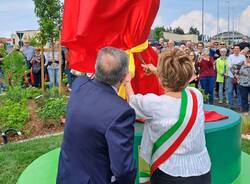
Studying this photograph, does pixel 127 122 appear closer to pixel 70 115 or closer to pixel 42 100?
pixel 70 115

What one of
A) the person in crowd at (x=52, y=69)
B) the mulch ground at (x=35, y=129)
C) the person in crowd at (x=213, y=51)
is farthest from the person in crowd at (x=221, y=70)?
the mulch ground at (x=35, y=129)

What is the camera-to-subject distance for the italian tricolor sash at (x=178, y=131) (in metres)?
2.36

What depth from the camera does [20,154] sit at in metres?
5.54

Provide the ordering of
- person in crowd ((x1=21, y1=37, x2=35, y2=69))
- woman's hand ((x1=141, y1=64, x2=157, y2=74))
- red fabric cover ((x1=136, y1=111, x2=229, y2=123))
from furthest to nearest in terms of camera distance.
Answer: person in crowd ((x1=21, y1=37, x2=35, y2=69)) < red fabric cover ((x1=136, y1=111, x2=229, y2=123)) < woman's hand ((x1=141, y1=64, x2=157, y2=74))

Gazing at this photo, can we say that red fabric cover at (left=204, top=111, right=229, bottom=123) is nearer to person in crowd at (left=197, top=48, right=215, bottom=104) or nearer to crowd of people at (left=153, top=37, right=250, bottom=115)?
crowd of people at (left=153, top=37, right=250, bottom=115)

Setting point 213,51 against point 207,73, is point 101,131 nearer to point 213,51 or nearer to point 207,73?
point 207,73

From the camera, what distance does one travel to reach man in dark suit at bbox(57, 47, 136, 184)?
2098 mm

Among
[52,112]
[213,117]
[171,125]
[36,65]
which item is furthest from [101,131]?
[36,65]

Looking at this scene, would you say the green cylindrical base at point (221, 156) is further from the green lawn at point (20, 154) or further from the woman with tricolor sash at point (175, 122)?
the green lawn at point (20, 154)

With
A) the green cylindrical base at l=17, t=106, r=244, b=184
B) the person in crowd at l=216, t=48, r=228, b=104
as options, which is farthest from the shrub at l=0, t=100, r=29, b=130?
the person in crowd at l=216, t=48, r=228, b=104

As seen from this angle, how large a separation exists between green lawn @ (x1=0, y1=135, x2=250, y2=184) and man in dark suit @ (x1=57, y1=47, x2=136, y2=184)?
2.66 meters

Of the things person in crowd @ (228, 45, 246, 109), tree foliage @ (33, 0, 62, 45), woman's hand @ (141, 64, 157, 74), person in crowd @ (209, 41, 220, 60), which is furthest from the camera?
person in crowd @ (209, 41, 220, 60)

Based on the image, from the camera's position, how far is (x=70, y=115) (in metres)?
2.31

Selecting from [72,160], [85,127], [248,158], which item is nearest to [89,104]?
[85,127]
